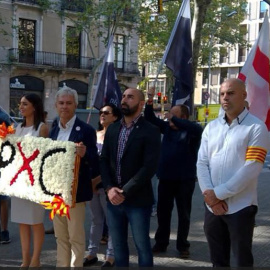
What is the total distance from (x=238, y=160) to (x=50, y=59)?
30.6 metres

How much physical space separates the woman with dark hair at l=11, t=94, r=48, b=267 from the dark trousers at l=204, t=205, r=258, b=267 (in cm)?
177

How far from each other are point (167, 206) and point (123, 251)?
161cm

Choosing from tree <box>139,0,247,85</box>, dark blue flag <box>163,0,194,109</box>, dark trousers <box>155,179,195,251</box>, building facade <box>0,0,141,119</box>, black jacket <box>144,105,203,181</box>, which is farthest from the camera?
building facade <box>0,0,141,119</box>

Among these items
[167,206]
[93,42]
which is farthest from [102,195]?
[93,42]

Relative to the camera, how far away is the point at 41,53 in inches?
1265

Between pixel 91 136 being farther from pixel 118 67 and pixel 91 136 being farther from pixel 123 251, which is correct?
pixel 118 67

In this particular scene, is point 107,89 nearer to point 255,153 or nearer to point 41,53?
point 255,153

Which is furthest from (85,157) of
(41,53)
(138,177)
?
(41,53)

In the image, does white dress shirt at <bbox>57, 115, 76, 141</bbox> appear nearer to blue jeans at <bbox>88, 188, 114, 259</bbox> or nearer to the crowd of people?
the crowd of people

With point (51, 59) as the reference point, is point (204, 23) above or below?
above

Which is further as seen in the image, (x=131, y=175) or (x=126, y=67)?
(x=126, y=67)

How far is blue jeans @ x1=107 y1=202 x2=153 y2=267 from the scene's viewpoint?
3.73 m

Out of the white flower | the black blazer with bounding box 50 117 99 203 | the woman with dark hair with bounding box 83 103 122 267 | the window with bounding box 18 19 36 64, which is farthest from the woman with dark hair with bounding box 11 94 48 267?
the window with bounding box 18 19 36 64

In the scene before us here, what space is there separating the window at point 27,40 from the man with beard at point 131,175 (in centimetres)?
2904
